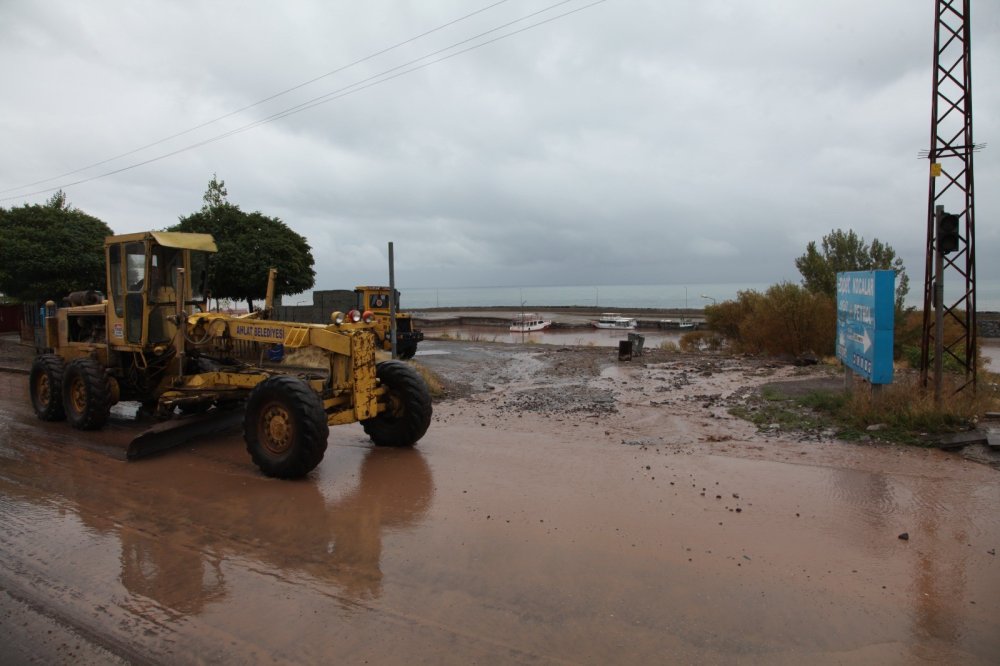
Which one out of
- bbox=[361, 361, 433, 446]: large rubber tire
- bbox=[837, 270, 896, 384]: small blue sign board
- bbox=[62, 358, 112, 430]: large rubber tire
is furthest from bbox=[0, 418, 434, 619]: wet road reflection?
bbox=[837, 270, 896, 384]: small blue sign board

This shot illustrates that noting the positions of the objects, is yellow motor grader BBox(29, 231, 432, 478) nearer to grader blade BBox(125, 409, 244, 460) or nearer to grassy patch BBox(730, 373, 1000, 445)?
grader blade BBox(125, 409, 244, 460)

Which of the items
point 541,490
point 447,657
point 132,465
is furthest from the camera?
point 132,465

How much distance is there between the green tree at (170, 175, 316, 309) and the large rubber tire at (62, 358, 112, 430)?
63.1 ft

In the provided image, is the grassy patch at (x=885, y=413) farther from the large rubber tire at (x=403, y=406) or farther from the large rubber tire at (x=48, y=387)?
the large rubber tire at (x=48, y=387)

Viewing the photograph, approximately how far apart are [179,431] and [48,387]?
3.52 m

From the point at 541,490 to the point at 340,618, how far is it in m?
3.08

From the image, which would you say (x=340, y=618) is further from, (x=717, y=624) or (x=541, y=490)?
(x=541, y=490)

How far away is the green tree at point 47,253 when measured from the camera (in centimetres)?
2491

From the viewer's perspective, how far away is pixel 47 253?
82.8 ft

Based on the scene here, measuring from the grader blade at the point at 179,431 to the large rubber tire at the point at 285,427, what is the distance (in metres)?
1.75

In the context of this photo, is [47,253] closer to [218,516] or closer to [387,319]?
[387,319]

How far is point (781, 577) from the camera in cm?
491

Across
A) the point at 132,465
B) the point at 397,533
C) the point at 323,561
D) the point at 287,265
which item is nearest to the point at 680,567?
the point at 397,533

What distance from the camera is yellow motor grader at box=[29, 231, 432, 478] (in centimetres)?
771
